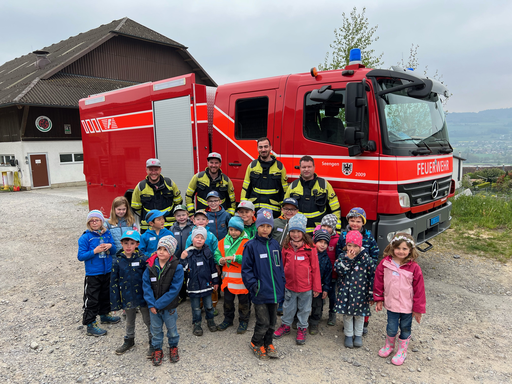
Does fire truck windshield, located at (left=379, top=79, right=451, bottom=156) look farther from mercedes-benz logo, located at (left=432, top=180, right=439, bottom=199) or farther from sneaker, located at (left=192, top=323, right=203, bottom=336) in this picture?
sneaker, located at (left=192, top=323, right=203, bottom=336)

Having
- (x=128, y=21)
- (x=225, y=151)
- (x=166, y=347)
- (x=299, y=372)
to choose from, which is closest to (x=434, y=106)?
(x=225, y=151)

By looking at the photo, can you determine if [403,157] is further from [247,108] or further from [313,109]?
[247,108]

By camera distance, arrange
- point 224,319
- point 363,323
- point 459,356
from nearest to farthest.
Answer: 1. point 459,356
2. point 363,323
3. point 224,319

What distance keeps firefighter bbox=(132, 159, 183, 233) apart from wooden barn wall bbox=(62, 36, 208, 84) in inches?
726

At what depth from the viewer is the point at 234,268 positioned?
3.71m

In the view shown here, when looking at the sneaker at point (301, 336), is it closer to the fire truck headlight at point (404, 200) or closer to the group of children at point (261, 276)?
the group of children at point (261, 276)

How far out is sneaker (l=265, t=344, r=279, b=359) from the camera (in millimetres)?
3277

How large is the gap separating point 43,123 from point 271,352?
63.0 ft

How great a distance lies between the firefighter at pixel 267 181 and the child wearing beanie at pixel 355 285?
124cm

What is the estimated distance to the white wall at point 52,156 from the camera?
57.9ft

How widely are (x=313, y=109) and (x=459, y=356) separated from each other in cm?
311

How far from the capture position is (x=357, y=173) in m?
4.13

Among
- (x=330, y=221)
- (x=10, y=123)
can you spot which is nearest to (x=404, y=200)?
(x=330, y=221)

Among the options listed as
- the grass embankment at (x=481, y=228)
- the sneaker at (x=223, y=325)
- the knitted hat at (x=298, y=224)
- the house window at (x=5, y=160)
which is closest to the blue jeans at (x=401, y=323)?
the knitted hat at (x=298, y=224)
